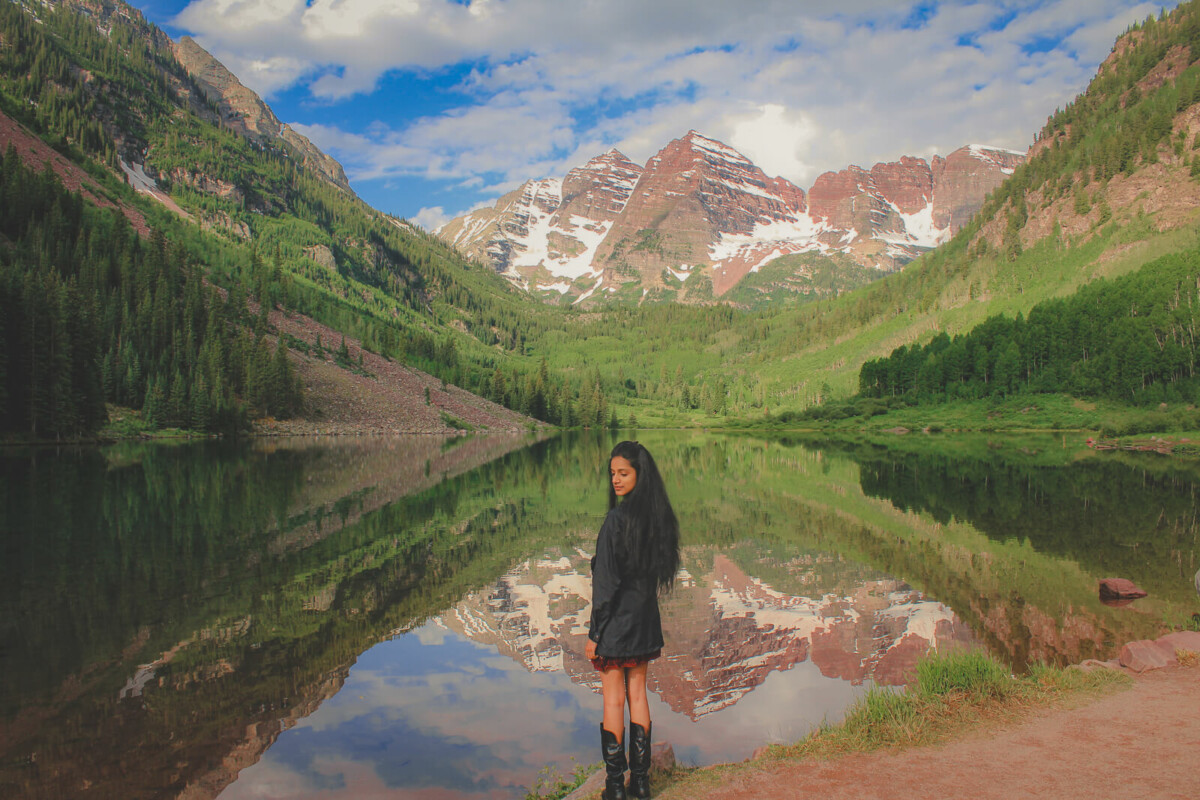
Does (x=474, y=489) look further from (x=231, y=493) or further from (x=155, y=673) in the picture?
(x=155, y=673)

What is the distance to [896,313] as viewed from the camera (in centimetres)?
19325

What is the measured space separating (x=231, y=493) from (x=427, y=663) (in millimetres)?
23770

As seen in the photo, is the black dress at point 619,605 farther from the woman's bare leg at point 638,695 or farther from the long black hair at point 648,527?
the woman's bare leg at point 638,695

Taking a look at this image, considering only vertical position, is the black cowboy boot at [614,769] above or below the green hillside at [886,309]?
below

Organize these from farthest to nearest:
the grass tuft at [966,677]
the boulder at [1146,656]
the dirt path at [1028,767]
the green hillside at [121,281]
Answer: the green hillside at [121,281], the boulder at [1146,656], the grass tuft at [966,677], the dirt path at [1028,767]

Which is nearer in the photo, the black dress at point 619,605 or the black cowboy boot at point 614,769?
the black cowboy boot at point 614,769

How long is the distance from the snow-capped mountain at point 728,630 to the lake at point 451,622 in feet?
0.23

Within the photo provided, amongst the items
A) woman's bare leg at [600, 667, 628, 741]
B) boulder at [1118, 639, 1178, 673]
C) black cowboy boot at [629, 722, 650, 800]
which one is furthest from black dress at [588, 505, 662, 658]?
boulder at [1118, 639, 1178, 673]

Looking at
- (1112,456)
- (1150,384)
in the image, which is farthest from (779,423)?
(1112,456)

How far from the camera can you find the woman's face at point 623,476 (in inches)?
284

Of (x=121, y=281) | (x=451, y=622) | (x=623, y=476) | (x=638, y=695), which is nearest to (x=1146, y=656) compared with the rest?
(x=638, y=695)

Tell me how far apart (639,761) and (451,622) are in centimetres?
800

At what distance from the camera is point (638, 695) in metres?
7.09

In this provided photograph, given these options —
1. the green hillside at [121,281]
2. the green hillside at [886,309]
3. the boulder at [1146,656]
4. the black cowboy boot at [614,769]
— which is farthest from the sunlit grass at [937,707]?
the green hillside at [886,309]
